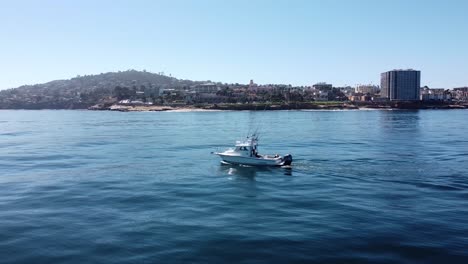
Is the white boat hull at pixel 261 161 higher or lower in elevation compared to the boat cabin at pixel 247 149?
lower

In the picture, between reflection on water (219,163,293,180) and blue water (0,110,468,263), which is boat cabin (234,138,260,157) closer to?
reflection on water (219,163,293,180)

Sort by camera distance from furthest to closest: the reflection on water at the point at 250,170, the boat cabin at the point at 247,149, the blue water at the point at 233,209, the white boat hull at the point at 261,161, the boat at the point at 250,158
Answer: the boat cabin at the point at 247,149, the boat at the point at 250,158, the white boat hull at the point at 261,161, the reflection on water at the point at 250,170, the blue water at the point at 233,209

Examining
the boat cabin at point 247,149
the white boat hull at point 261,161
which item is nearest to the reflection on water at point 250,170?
A: the white boat hull at point 261,161

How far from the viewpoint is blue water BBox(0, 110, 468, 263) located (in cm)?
2305

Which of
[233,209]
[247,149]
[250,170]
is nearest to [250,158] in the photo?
[247,149]

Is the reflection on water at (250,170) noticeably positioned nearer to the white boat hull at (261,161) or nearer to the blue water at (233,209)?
the blue water at (233,209)

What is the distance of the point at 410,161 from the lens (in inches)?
2088

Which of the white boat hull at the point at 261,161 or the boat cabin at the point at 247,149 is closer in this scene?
the white boat hull at the point at 261,161

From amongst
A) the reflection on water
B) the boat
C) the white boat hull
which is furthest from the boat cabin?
the reflection on water

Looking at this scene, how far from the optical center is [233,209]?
103 ft

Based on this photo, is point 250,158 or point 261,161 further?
point 250,158

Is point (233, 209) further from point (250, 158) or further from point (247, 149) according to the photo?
point (247, 149)

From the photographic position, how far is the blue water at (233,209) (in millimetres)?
23047

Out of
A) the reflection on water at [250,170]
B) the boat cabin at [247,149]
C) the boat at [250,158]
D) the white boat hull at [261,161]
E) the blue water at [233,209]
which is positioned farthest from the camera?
the boat cabin at [247,149]
